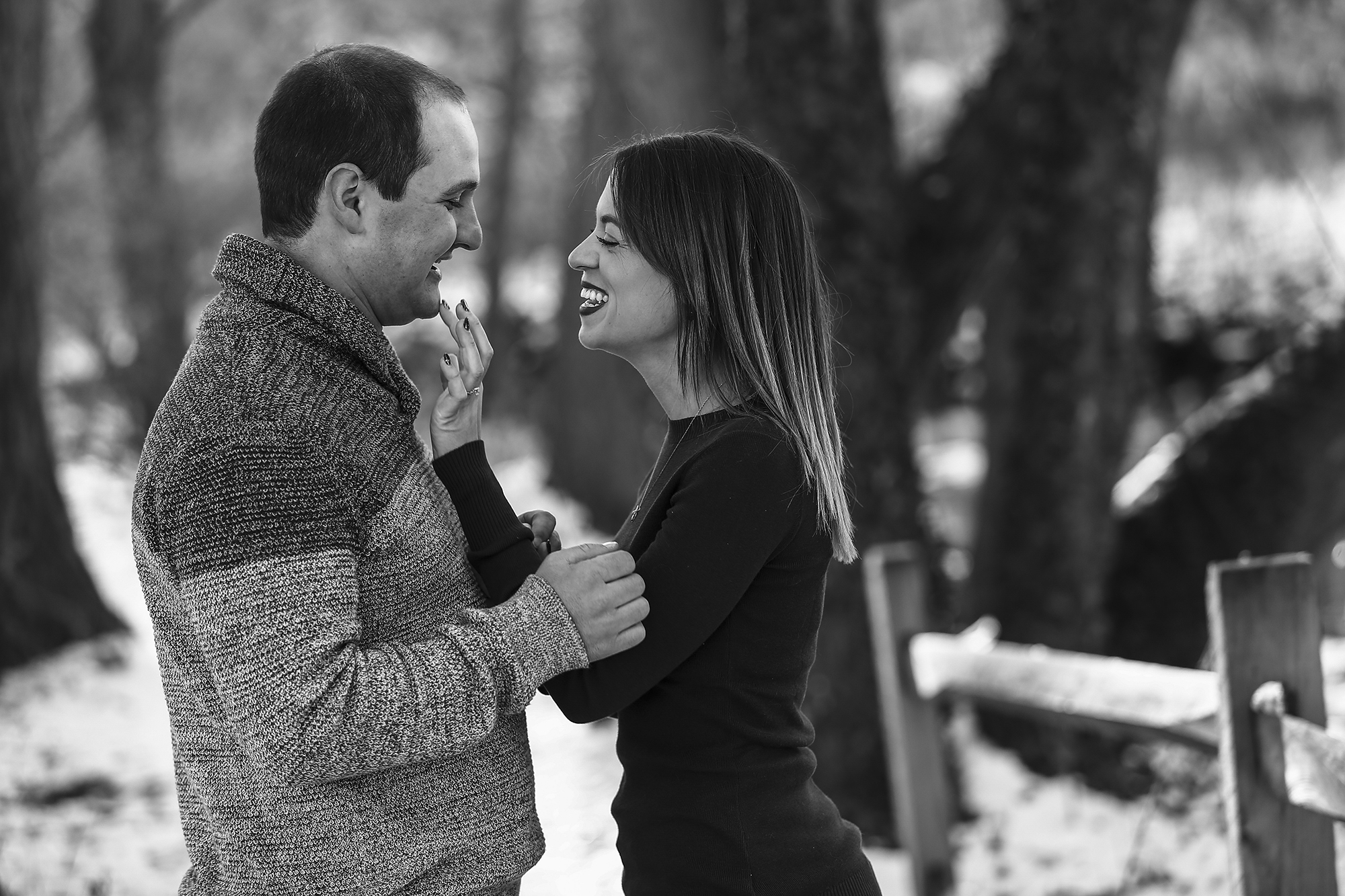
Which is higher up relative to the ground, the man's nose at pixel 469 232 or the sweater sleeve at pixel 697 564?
the man's nose at pixel 469 232

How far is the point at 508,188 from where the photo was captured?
12.8 m

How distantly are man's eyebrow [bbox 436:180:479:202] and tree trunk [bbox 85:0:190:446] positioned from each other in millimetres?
7034

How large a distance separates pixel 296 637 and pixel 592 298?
2.09 feet

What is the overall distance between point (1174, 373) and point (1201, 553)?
8.41 ft

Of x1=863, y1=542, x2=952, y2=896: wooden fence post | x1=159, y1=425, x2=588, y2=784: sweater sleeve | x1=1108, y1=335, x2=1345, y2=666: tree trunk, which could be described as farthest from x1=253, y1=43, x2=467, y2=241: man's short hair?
x1=1108, y1=335, x2=1345, y2=666: tree trunk

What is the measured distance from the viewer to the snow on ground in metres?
3.56

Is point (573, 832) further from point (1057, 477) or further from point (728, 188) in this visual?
point (1057, 477)

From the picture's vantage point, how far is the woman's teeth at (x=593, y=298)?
178 centimetres

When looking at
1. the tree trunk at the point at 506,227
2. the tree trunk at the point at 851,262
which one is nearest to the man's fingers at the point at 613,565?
the tree trunk at the point at 851,262

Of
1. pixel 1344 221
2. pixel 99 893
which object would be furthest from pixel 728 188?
pixel 1344 221

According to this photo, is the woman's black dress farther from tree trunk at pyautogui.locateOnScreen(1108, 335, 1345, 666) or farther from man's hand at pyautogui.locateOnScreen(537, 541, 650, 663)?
tree trunk at pyautogui.locateOnScreen(1108, 335, 1345, 666)

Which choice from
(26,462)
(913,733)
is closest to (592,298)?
(913,733)

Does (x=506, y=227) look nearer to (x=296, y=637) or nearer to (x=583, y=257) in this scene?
(x=583, y=257)

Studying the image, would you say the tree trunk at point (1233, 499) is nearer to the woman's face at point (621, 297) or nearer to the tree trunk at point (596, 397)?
the tree trunk at point (596, 397)
